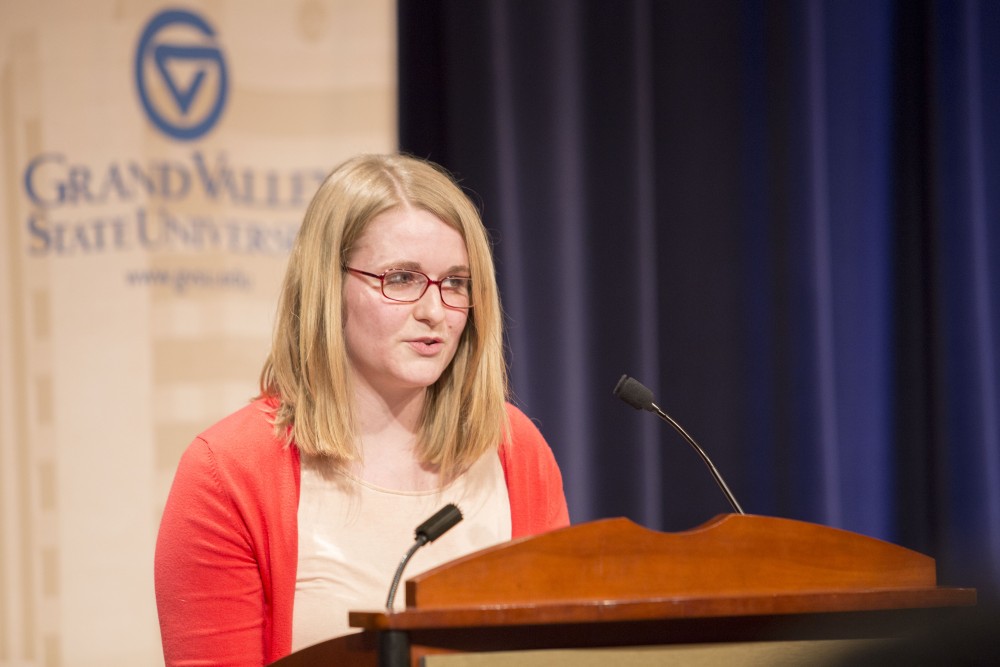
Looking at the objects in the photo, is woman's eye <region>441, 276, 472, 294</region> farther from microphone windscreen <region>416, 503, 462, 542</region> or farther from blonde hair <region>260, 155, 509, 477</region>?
microphone windscreen <region>416, 503, 462, 542</region>

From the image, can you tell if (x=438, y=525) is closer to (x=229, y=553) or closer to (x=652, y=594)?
(x=652, y=594)

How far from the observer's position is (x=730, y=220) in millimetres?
3404

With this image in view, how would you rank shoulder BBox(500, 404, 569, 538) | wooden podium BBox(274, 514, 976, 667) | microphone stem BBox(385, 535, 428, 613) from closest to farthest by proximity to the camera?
wooden podium BBox(274, 514, 976, 667)
microphone stem BBox(385, 535, 428, 613)
shoulder BBox(500, 404, 569, 538)

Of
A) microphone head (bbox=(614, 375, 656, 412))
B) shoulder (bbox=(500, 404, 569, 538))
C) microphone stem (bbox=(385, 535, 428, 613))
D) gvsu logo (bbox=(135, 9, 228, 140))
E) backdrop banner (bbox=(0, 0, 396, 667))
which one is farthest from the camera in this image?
gvsu logo (bbox=(135, 9, 228, 140))

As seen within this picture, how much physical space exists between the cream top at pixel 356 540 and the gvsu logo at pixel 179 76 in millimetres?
1649

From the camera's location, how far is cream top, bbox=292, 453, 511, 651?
6.06 ft

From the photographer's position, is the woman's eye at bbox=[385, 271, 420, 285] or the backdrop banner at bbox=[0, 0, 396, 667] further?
the backdrop banner at bbox=[0, 0, 396, 667]

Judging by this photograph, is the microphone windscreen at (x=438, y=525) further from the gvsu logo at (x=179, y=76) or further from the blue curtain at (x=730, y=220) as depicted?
the gvsu logo at (x=179, y=76)

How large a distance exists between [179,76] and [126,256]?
552 millimetres

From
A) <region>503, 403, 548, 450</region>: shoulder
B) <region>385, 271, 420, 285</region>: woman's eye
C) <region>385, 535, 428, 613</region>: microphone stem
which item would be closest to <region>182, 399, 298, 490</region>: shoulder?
<region>385, 271, 420, 285</region>: woman's eye

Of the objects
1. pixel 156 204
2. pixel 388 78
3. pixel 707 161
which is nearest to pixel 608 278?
pixel 707 161

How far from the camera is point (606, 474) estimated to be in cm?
339

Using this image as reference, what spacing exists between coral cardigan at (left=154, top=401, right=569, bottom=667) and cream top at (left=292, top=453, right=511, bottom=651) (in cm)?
3

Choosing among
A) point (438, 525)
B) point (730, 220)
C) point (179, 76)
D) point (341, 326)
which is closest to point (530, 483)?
point (341, 326)
